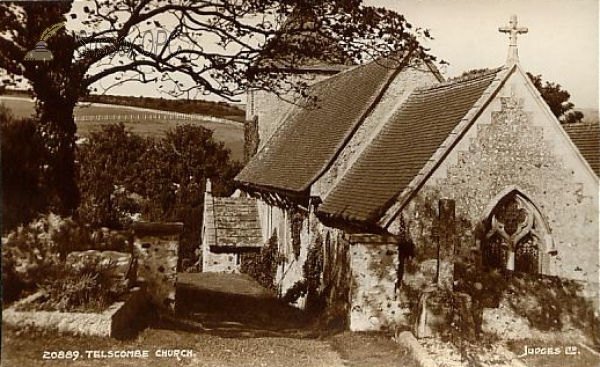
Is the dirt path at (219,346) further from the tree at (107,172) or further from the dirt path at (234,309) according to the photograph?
the tree at (107,172)

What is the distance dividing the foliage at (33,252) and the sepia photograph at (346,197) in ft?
0.09

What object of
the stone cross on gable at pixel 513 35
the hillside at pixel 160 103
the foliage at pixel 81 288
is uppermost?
the stone cross on gable at pixel 513 35

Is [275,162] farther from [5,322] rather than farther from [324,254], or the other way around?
[5,322]

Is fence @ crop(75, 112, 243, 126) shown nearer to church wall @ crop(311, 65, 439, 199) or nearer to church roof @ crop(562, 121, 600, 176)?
church wall @ crop(311, 65, 439, 199)

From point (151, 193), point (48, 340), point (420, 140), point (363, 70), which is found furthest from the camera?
point (151, 193)

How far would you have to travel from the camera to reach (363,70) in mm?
16469

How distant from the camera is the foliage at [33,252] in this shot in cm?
848

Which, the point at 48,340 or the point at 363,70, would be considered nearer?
the point at 48,340

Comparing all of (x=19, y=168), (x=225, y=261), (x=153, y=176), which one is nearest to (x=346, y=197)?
(x=19, y=168)

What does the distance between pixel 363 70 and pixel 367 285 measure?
812cm

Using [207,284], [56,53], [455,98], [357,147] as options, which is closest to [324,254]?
[357,147]

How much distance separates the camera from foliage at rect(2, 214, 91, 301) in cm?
848

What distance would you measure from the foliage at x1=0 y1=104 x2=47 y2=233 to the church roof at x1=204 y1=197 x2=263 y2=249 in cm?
1187

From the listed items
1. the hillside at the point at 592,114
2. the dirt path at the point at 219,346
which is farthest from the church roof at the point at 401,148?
the dirt path at the point at 219,346
